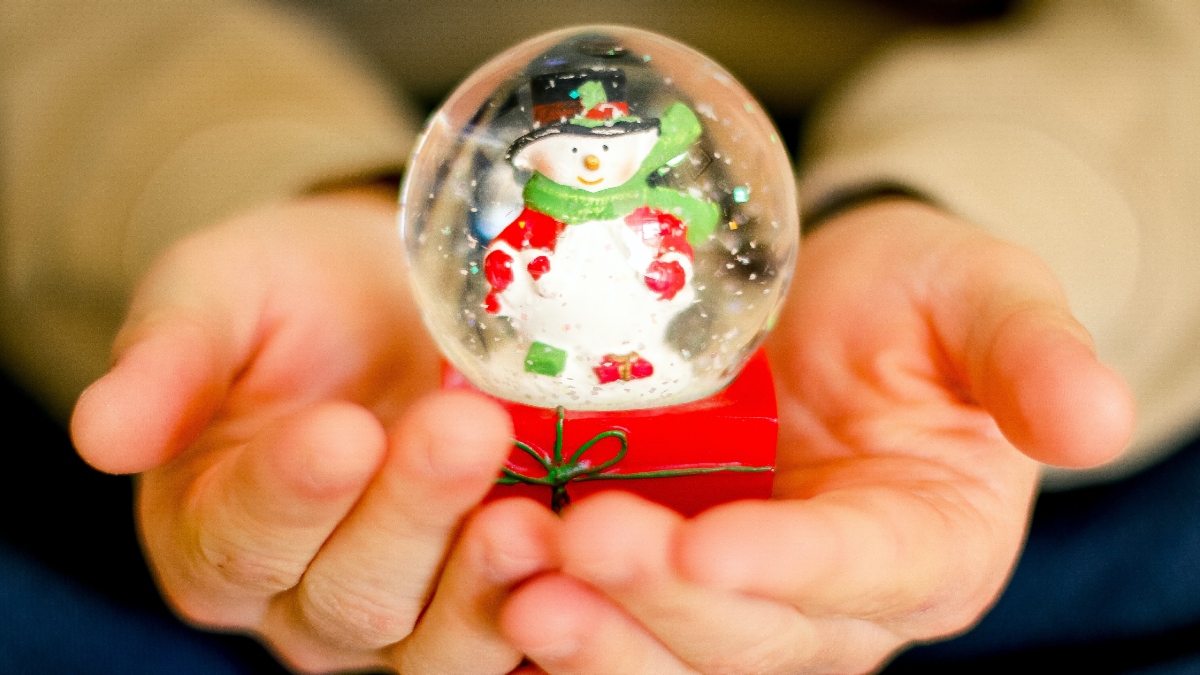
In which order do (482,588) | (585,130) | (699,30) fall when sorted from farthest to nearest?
(699,30), (585,130), (482,588)

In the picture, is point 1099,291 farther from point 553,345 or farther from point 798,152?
point 553,345

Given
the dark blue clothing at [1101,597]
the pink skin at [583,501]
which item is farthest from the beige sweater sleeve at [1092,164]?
the pink skin at [583,501]

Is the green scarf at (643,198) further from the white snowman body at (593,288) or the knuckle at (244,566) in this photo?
the knuckle at (244,566)

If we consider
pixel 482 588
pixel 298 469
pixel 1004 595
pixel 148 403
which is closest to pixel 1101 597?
pixel 1004 595

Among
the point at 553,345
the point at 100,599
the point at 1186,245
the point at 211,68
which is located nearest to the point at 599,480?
the point at 553,345

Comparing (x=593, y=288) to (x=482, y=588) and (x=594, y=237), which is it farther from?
(x=482, y=588)

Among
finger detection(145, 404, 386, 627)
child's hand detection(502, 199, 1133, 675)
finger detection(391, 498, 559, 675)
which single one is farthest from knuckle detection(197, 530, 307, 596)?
child's hand detection(502, 199, 1133, 675)
